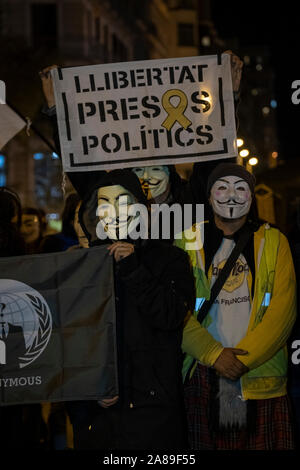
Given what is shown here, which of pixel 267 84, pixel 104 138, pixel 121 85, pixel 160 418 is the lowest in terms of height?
pixel 160 418

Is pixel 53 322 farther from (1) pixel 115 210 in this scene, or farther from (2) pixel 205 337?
(2) pixel 205 337

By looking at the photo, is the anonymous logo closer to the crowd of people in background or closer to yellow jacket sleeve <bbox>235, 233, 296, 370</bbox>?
the crowd of people in background

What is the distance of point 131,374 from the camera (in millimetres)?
4746

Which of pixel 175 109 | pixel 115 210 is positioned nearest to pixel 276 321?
pixel 115 210

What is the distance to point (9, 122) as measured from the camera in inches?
254

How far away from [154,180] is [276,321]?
58.7 inches

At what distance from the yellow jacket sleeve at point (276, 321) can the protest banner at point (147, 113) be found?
113 centimetres

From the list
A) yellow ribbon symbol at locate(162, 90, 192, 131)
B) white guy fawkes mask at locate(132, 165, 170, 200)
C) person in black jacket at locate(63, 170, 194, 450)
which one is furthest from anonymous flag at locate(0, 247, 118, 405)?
yellow ribbon symbol at locate(162, 90, 192, 131)

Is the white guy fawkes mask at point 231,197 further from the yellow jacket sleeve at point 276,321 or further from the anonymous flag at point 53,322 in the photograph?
the anonymous flag at point 53,322

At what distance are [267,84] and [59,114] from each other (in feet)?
381
